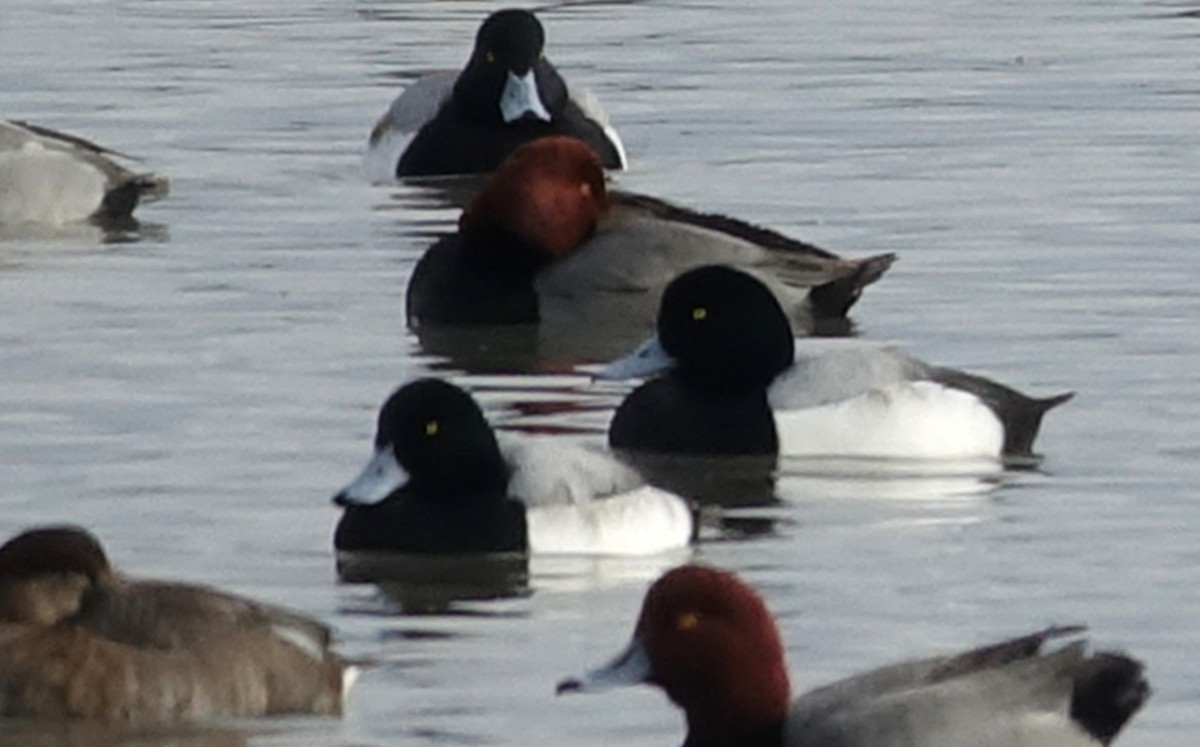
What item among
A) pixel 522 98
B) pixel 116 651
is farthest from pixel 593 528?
pixel 522 98

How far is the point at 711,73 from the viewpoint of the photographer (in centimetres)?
2338

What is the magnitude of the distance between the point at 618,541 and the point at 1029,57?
511 inches

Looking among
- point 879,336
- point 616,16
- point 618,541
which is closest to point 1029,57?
point 616,16

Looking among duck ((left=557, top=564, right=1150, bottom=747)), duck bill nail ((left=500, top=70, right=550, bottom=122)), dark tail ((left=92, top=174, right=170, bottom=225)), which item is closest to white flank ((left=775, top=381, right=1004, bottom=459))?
duck ((left=557, top=564, right=1150, bottom=747))

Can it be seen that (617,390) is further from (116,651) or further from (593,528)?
(116,651)

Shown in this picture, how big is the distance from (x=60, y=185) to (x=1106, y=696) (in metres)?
11.1

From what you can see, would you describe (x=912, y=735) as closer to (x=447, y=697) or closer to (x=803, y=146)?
(x=447, y=697)

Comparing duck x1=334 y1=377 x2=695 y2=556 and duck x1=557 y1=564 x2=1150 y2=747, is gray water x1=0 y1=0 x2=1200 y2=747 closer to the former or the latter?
duck x1=334 y1=377 x2=695 y2=556

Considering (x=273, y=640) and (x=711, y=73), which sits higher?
(x=273, y=640)

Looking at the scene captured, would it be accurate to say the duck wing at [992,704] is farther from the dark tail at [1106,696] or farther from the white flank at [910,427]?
the white flank at [910,427]

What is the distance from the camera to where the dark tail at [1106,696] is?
27.2 feet

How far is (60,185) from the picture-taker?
18812mm

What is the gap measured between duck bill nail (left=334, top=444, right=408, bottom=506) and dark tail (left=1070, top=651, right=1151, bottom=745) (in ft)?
10.9

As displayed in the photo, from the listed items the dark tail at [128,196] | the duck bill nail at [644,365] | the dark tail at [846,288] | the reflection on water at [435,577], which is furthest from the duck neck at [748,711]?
the dark tail at [128,196]
